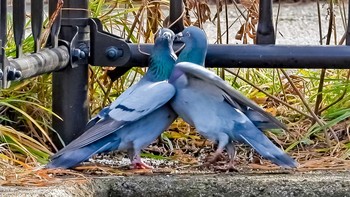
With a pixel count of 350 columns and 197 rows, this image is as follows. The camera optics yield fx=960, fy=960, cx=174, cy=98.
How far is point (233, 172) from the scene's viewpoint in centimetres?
227

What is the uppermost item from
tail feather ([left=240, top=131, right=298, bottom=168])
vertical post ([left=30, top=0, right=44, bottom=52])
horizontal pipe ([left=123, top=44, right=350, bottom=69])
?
vertical post ([left=30, top=0, right=44, bottom=52])

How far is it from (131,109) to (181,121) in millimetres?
545

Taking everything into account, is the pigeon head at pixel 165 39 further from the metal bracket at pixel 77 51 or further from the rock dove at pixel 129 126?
the metal bracket at pixel 77 51

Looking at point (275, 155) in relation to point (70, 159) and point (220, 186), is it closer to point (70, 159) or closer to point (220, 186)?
point (220, 186)

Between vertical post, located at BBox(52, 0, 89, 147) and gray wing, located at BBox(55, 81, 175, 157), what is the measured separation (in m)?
0.25

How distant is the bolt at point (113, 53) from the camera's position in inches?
102

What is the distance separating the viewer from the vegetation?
2480 mm

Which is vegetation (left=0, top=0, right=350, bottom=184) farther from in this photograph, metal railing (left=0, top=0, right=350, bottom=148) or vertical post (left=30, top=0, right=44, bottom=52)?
vertical post (left=30, top=0, right=44, bottom=52)

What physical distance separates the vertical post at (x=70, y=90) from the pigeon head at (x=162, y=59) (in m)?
0.25

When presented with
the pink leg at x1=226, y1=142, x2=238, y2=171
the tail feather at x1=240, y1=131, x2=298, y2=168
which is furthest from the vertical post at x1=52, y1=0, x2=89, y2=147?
the tail feather at x1=240, y1=131, x2=298, y2=168

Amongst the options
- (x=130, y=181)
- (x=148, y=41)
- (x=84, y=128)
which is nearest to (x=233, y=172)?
(x=130, y=181)

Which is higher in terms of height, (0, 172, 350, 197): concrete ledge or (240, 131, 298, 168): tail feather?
(240, 131, 298, 168): tail feather

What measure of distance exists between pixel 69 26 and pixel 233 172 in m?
0.63

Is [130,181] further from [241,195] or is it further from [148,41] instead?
[148,41]
